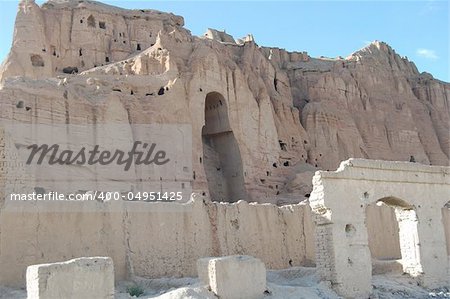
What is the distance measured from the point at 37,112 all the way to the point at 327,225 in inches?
566

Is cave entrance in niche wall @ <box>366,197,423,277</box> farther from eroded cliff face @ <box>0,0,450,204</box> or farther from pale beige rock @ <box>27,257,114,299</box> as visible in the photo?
eroded cliff face @ <box>0,0,450,204</box>

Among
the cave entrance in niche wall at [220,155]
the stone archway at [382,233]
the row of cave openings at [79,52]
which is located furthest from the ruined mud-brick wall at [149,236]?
the row of cave openings at [79,52]

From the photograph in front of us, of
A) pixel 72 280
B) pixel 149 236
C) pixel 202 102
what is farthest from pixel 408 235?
pixel 202 102

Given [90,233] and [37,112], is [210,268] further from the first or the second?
[37,112]

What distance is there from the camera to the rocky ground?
14609mm

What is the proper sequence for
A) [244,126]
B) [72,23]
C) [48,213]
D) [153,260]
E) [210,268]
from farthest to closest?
1. [72,23]
2. [244,126]
3. [153,260]
4. [48,213]
5. [210,268]

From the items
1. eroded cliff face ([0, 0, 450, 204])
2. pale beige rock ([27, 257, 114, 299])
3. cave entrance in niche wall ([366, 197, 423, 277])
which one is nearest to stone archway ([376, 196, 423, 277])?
cave entrance in niche wall ([366, 197, 423, 277])

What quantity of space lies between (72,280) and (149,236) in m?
4.73

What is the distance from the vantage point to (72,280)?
13.0 metres

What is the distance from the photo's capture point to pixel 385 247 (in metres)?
26.4

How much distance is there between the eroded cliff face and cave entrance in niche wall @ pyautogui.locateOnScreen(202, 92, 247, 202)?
0.27 ft

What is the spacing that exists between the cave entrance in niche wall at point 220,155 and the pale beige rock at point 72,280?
21.7 meters

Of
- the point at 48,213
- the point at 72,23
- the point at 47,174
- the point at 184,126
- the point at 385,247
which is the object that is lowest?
the point at 385,247

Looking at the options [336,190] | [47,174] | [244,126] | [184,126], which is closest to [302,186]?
[244,126]
